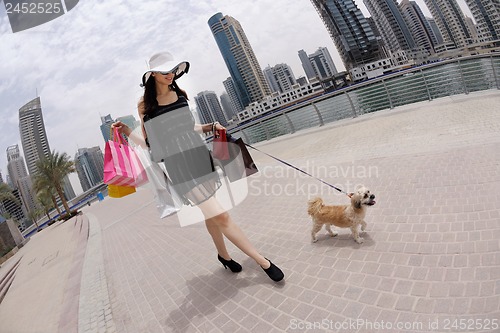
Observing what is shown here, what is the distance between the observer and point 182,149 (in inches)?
94.8

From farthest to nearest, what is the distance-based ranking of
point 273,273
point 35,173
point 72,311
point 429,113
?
point 35,173 → point 429,113 → point 72,311 → point 273,273

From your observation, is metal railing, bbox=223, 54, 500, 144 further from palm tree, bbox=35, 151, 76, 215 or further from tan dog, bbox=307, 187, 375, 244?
palm tree, bbox=35, 151, 76, 215

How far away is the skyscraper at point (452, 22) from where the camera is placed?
134m

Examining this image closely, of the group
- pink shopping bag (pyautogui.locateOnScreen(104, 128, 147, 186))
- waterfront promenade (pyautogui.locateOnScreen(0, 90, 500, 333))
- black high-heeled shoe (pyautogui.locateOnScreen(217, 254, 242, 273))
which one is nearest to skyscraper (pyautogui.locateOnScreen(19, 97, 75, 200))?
waterfront promenade (pyautogui.locateOnScreen(0, 90, 500, 333))

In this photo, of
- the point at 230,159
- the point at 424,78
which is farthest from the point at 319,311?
the point at 424,78

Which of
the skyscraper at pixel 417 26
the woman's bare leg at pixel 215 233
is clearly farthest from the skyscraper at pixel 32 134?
the skyscraper at pixel 417 26

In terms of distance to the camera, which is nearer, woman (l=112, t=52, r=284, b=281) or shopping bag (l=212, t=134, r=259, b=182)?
woman (l=112, t=52, r=284, b=281)

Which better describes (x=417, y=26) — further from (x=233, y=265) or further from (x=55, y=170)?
(x=233, y=265)

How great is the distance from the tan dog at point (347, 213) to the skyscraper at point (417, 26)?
619 ft

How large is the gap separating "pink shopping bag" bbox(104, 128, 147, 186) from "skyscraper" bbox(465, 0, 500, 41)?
12853 cm

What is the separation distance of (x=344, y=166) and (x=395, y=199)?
1830mm

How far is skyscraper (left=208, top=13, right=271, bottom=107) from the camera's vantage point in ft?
455

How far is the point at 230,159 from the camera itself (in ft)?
8.97

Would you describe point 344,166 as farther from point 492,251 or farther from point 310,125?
point 310,125
